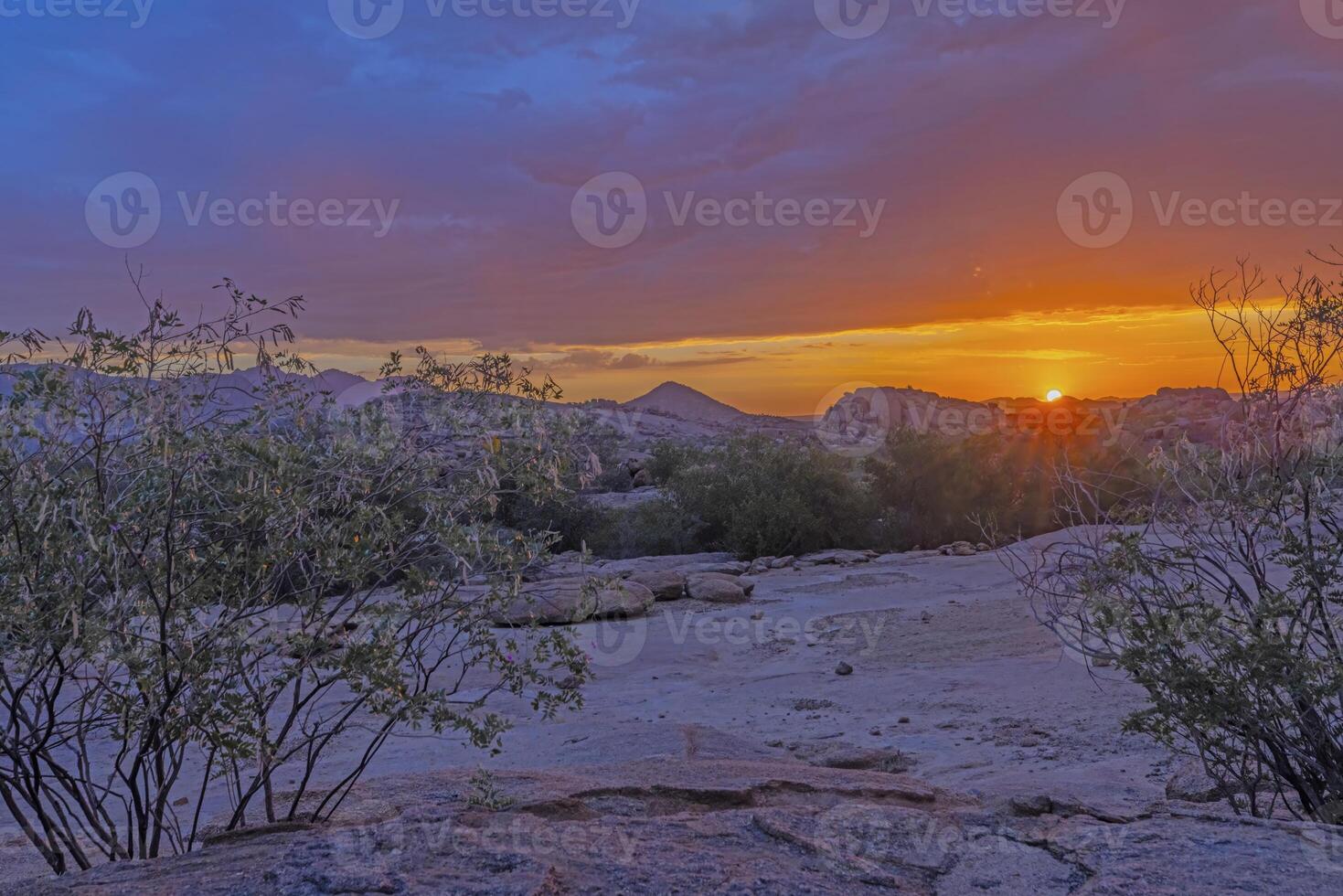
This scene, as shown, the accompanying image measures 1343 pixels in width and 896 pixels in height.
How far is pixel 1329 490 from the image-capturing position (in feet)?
15.3

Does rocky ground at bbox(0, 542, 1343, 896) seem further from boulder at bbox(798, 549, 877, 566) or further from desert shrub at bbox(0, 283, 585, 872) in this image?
boulder at bbox(798, 549, 877, 566)

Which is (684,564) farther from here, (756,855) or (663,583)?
(756,855)

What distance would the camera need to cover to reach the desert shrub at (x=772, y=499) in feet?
65.8

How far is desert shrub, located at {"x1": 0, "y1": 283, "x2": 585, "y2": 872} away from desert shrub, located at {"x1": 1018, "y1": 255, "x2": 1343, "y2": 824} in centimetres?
260

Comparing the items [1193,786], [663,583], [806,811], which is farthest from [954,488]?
[806,811]

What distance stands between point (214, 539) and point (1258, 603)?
4479 millimetres

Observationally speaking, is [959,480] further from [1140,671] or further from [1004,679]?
[1140,671]

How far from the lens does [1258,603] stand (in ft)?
14.0

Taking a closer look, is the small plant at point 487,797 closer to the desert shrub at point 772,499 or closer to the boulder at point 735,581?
the boulder at point 735,581

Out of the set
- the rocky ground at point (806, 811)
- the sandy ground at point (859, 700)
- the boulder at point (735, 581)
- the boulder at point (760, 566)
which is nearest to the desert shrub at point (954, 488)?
the boulder at point (760, 566)

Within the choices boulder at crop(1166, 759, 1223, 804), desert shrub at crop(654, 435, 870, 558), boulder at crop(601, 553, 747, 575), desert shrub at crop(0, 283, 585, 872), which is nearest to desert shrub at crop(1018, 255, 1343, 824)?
boulder at crop(1166, 759, 1223, 804)

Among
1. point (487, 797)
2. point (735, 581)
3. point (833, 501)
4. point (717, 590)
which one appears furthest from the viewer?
point (833, 501)

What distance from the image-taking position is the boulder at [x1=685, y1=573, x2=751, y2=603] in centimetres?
1487

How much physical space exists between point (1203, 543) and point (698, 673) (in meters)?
6.79
